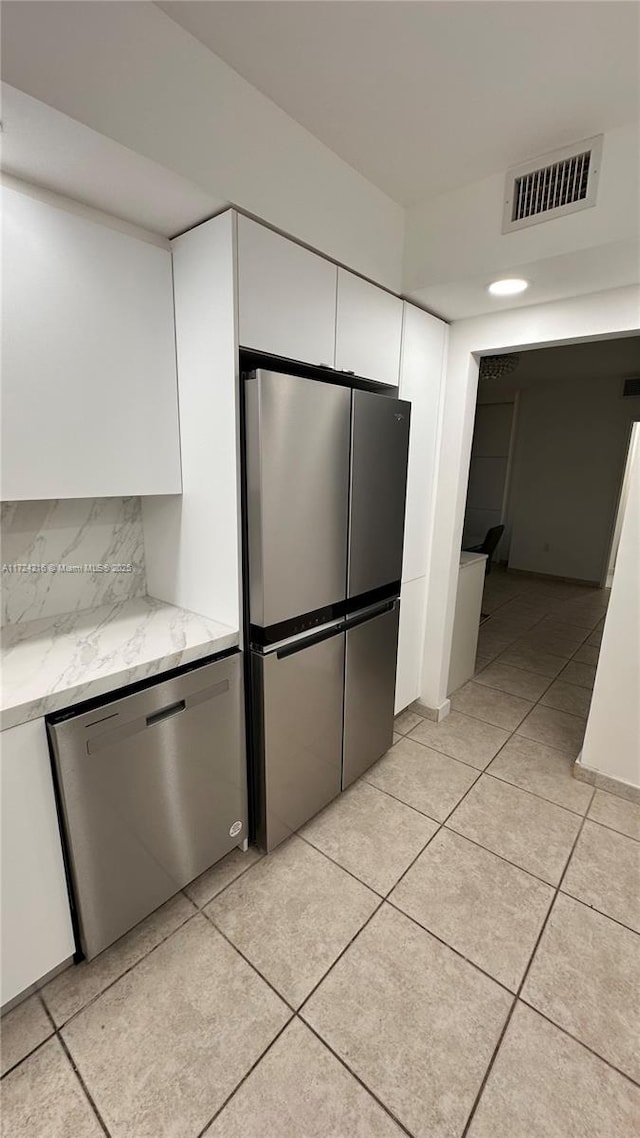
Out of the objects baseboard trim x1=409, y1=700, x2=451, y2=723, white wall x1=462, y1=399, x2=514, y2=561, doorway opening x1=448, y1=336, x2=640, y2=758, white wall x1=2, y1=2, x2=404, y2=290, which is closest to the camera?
white wall x1=2, y1=2, x2=404, y2=290

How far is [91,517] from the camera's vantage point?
1.76 m

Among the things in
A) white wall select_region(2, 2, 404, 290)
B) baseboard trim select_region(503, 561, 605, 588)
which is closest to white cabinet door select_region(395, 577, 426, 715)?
white wall select_region(2, 2, 404, 290)

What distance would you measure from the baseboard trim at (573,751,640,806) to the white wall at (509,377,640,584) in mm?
4265

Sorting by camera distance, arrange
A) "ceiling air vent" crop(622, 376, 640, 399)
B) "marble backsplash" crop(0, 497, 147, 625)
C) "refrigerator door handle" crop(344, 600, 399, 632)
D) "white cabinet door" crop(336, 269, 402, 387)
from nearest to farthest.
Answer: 1. "marble backsplash" crop(0, 497, 147, 625)
2. "white cabinet door" crop(336, 269, 402, 387)
3. "refrigerator door handle" crop(344, 600, 399, 632)
4. "ceiling air vent" crop(622, 376, 640, 399)

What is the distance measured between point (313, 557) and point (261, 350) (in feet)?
2.30

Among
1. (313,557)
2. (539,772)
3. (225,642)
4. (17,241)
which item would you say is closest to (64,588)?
(225,642)

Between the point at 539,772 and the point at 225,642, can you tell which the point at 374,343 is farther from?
the point at 539,772

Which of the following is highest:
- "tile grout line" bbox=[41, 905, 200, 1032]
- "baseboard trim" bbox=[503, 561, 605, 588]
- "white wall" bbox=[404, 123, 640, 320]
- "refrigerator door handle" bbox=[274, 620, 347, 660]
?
"white wall" bbox=[404, 123, 640, 320]

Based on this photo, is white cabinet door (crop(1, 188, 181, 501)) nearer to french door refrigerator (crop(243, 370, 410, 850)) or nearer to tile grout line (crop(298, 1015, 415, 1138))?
french door refrigerator (crop(243, 370, 410, 850))

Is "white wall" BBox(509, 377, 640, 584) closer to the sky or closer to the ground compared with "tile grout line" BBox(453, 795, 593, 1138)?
closer to the sky

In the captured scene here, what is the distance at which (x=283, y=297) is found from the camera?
1.47 m

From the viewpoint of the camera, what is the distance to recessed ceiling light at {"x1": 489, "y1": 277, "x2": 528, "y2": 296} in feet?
5.85

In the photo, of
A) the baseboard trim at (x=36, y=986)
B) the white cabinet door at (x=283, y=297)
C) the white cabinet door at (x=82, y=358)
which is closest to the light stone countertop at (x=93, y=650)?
the white cabinet door at (x=82, y=358)

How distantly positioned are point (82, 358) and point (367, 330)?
1.06 meters
